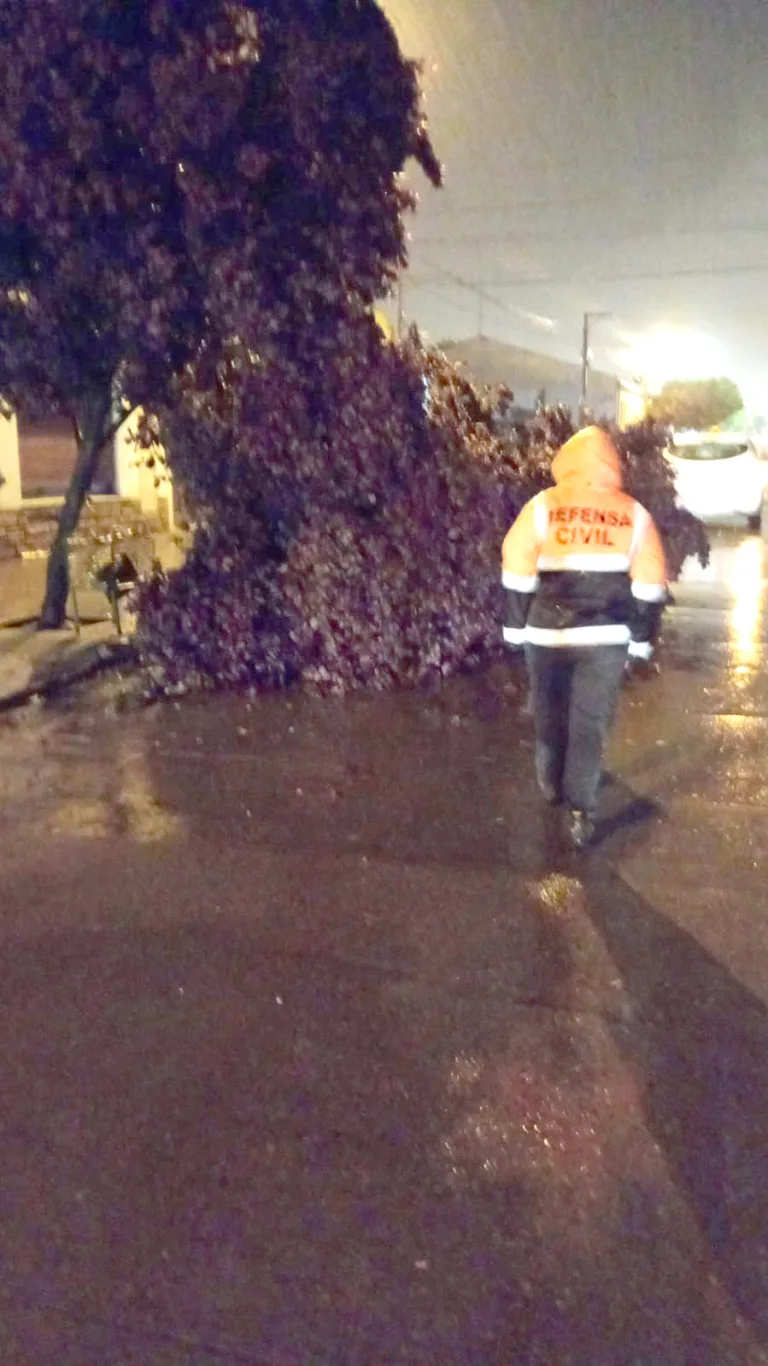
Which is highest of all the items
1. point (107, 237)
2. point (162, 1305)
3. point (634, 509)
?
point (107, 237)

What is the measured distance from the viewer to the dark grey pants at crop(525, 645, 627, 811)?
5.75 meters

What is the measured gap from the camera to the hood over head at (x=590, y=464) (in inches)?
222

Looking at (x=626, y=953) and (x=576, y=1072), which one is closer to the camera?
(x=576, y=1072)

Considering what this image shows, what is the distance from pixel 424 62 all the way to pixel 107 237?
2866 mm

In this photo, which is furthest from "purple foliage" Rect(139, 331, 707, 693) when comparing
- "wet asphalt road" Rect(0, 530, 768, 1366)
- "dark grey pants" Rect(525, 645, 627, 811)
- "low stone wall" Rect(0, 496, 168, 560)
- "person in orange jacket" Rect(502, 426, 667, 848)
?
"low stone wall" Rect(0, 496, 168, 560)

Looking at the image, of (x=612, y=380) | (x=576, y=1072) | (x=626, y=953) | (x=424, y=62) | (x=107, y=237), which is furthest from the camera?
(x=612, y=380)

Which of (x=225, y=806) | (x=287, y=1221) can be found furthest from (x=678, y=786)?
(x=287, y=1221)

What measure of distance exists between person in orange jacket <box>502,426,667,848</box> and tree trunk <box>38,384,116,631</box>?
5959 mm

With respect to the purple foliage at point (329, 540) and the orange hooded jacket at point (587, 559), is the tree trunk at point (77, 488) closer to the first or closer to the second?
the purple foliage at point (329, 540)

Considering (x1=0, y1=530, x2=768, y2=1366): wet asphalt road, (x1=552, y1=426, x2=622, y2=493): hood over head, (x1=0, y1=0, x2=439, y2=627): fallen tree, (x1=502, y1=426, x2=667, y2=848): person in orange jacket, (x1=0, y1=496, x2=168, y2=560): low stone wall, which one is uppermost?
(x1=0, y1=0, x2=439, y2=627): fallen tree

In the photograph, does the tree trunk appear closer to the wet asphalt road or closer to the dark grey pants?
the wet asphalt road

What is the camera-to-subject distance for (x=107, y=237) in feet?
29.9

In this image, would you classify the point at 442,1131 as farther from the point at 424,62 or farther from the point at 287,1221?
→ the point at 424,62

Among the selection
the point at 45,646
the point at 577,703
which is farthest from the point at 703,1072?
the point at 45,646
